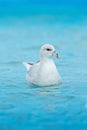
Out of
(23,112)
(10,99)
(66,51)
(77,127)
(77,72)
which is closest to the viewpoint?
(77,127)

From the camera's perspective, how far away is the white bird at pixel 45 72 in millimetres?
9719

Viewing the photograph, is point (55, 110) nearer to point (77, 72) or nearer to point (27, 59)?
point (77, 72)

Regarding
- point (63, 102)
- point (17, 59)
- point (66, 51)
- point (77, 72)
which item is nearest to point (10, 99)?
point (63, 102)

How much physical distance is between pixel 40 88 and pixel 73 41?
16.7 feet

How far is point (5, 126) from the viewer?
736cm

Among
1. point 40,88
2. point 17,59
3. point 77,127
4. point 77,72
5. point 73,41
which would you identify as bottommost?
point 77,127

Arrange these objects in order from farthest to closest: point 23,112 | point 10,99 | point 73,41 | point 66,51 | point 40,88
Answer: point 73,41
point 66,51
point 40,88
point 10,99
point 23,112

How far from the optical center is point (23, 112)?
7973 millimetres

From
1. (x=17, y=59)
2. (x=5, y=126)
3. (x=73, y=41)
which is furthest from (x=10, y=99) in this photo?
(x=73, y=41)

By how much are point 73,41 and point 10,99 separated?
593 centimetres

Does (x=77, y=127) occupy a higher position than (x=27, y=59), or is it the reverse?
(x=27, y=59)

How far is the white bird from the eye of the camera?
383 inches

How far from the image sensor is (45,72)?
9867mm

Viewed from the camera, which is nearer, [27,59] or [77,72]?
[77,72]
